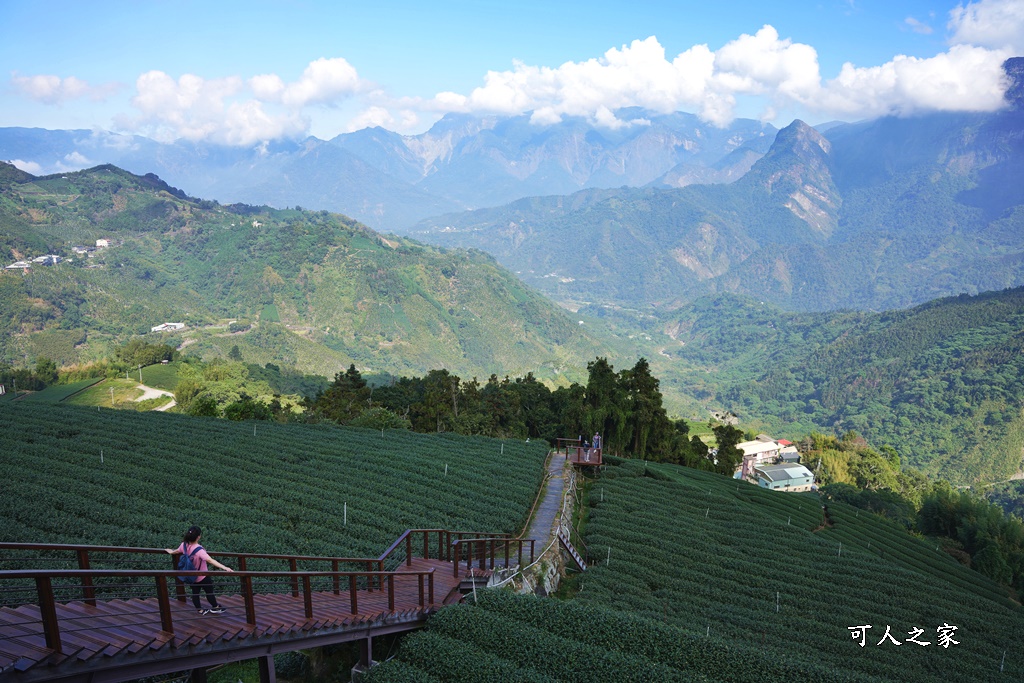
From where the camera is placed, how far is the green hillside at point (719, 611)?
36.8ft

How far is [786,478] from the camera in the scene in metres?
89.2

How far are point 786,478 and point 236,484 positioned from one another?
86.4 meters

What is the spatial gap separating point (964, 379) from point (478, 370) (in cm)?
13505

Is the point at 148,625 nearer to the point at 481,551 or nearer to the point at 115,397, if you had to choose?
the point at 481,551

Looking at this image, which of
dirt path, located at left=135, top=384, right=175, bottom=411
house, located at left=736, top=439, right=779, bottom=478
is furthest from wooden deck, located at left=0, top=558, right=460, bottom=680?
house, located at left=736, top=439, right=779, bottom=478

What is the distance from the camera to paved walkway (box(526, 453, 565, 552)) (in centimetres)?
2281

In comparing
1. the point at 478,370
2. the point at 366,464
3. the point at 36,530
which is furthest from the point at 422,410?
the point at 478,370

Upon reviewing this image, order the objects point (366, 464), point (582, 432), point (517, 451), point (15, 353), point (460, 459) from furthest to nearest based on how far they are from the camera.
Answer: point (15, 353) < point (582, 432) < point (517, 451) < point (460, 459) < point (366, 464)

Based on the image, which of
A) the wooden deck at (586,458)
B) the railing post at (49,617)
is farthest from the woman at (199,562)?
the wooden deck at (586,458)

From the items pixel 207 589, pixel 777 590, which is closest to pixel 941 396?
pixel 777 590

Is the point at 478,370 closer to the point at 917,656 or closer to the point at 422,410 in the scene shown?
→ the point at 422,410

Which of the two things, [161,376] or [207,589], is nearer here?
[207,589]

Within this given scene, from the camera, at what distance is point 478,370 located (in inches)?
7244

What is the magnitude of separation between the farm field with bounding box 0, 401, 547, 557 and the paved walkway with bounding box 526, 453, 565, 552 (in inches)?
27.5
